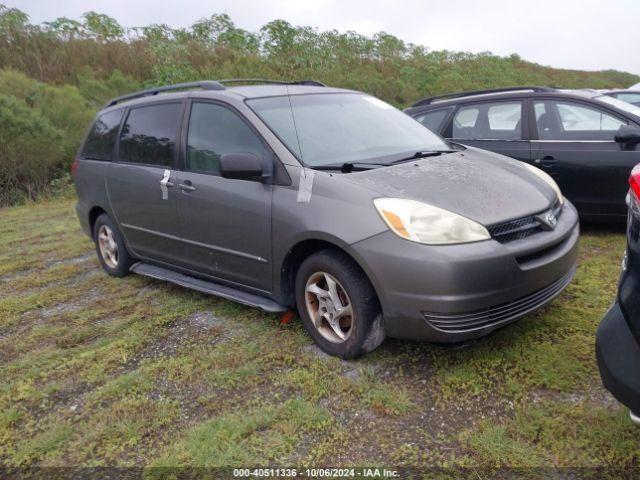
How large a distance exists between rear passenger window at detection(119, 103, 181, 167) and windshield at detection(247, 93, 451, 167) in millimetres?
876

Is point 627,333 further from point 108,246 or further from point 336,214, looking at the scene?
point 108,246

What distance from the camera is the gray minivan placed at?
3.08 metres

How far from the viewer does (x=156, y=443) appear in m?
2.89

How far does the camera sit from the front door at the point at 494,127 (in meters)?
6.00

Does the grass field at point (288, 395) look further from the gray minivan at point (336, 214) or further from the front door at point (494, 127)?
the front door at point (494, 127)

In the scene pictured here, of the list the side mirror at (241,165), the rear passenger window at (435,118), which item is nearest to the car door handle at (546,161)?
the rear passenger window at (435,118)

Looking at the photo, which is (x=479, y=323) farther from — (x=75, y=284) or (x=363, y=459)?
(x=75, y=284)

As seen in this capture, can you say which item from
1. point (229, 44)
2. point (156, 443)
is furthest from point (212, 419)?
point (229, 44)

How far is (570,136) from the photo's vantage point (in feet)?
18.9

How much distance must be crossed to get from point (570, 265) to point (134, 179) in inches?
136

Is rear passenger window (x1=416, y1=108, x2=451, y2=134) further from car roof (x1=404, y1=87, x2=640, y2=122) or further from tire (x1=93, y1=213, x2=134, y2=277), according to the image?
tire (x1=93, y1=213, x2=134, y2=277)

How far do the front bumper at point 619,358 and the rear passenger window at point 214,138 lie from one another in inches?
93.6

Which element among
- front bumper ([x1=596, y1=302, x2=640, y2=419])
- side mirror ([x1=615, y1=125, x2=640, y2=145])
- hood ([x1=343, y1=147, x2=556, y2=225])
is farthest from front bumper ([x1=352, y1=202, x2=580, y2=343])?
side mirror ([x1=615, y1=125, x2=640, y2=145])

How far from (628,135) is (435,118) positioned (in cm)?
213
